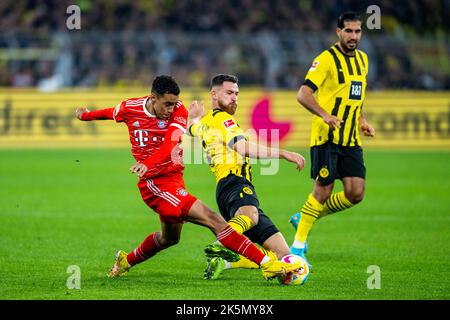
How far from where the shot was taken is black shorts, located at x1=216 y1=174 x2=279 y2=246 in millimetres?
8822

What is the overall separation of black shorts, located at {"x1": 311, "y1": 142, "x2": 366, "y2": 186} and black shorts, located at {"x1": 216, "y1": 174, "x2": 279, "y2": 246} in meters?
1.22

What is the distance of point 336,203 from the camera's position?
1003 centimetres

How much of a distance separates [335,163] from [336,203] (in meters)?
0.46

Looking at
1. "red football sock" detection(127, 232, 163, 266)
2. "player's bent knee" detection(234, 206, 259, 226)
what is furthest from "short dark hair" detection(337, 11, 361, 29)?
"red football sock" detection(127, 232, 163, 266)

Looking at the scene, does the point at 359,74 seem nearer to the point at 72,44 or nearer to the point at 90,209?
the point at 90,209

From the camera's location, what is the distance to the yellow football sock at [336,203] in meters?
9.98

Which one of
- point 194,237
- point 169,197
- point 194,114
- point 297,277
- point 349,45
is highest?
point 349,45

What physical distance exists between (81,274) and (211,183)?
31.9 ft

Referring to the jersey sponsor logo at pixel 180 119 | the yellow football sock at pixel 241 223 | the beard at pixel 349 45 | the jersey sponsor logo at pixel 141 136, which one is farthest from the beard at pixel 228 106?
the beard at pixel 349 45

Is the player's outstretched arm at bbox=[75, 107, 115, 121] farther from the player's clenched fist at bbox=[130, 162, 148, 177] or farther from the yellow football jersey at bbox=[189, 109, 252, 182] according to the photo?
the player's clenched fist at bbox=[130, 162, 148, 177]

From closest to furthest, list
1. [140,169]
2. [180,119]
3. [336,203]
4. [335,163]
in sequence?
[140,169]
[180,119]
[335,163]
[336,203]

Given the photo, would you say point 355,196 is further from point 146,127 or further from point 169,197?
point 146,127

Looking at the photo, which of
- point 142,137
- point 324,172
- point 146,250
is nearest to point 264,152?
point 142,137

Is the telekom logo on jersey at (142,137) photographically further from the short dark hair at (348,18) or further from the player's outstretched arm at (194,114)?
the short dark hair at (348,18)
